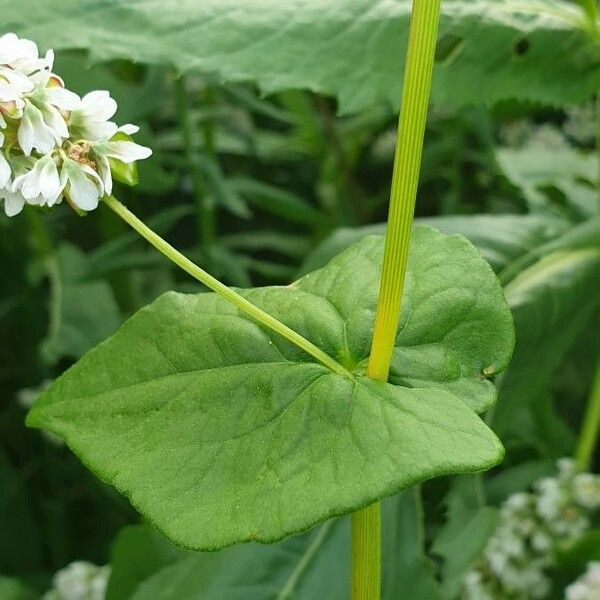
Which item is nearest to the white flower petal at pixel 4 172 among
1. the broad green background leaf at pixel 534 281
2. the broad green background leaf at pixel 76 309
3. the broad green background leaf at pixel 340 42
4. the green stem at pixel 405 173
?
the green stem at pixel 405 173

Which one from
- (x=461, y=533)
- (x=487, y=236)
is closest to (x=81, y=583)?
(x=461, y=533)

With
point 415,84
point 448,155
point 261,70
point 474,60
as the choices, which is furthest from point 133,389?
point 448,155

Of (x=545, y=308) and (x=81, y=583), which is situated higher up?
(x=545, y=308)

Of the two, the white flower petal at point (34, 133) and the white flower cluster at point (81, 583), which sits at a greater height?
the white flower petal at point (34, 133)

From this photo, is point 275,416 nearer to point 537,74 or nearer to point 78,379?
point 78,379

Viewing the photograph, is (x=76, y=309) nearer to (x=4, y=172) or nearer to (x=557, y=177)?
(x=557, y=177)

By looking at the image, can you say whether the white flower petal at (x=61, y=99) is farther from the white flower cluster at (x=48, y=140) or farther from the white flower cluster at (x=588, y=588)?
the white flower cluster at (x=588, y=588)
